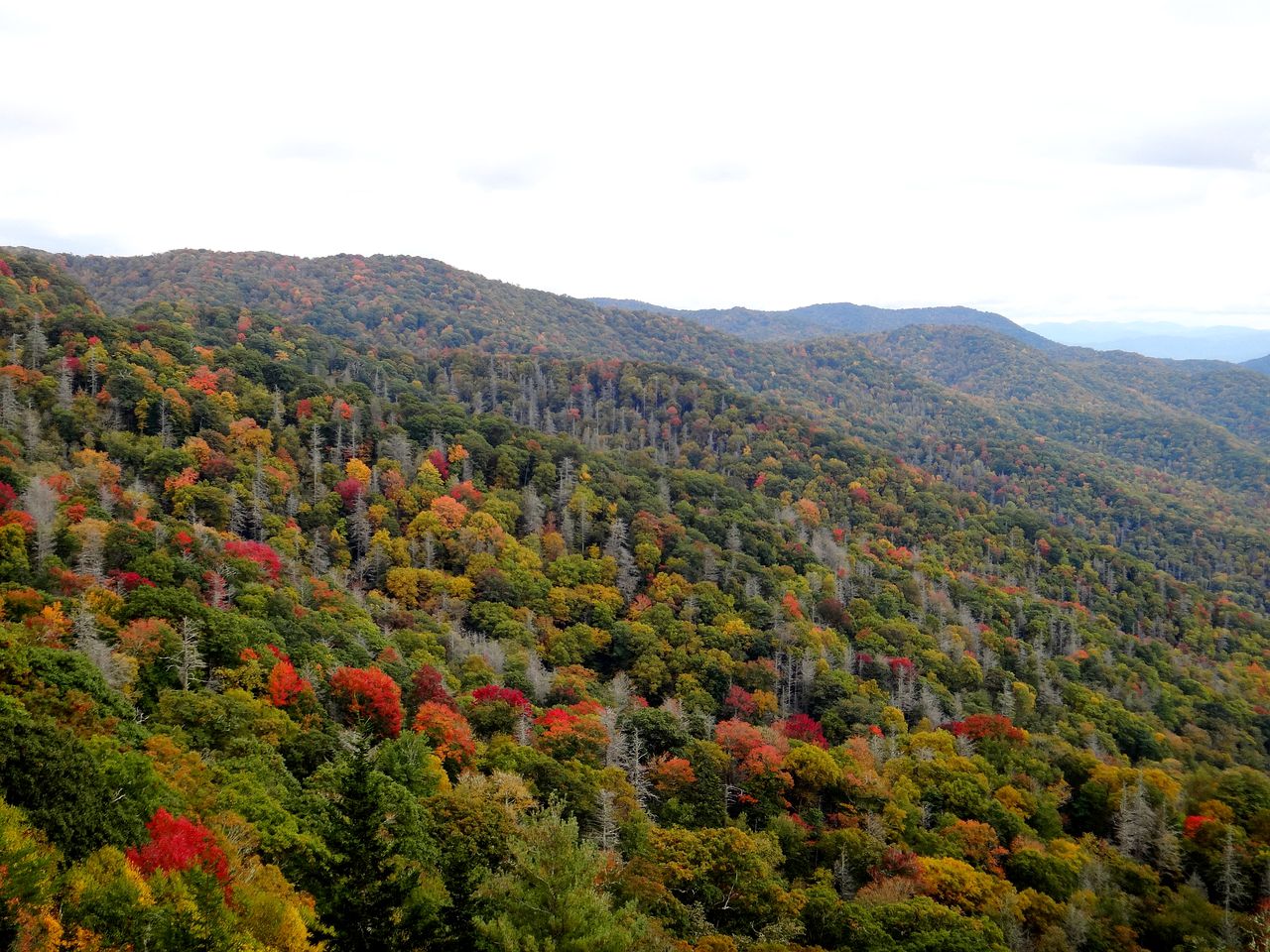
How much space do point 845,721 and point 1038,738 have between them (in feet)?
49.2

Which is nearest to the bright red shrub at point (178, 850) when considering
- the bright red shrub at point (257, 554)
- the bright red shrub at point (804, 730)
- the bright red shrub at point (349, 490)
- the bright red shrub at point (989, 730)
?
the bright red shrub at point (257, 554)

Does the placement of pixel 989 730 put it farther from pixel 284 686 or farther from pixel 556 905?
pixel 284 686

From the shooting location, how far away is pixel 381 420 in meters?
92.5

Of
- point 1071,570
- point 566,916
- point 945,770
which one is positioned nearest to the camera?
point 566,916

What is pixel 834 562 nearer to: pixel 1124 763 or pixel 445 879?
pixel 1124 763

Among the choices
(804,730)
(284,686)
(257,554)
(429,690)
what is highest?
(257,554)

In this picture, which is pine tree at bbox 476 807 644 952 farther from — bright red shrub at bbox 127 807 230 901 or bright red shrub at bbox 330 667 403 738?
bright red shrub at bbox 330 667 403 738

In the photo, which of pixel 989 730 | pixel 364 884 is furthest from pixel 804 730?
pixel 364 884

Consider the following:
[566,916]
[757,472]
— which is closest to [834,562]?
[757,472]

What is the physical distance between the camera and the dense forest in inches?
775

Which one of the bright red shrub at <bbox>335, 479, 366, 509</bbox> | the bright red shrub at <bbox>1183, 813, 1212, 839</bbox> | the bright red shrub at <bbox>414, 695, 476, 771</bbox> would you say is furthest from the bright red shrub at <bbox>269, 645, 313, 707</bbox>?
the bright red shrub at <bbox>1183, 813, 1212, 839</bbox>

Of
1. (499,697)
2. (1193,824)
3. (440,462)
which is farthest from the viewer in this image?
(440,462)

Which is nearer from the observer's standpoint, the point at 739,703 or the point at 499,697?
the point at 499,697

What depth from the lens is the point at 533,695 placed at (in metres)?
50.0
